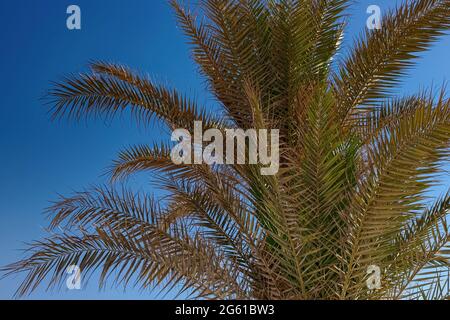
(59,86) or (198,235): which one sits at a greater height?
(59,86)

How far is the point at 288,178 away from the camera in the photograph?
5.37 meters

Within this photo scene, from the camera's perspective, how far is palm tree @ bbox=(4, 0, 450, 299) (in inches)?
218

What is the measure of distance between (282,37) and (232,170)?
1765mm

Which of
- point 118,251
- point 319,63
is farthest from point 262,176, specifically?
point 319,63

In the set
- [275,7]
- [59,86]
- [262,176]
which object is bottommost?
[262,176]

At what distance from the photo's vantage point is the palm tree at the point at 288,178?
5.54 m

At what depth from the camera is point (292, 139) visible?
23.9 ft

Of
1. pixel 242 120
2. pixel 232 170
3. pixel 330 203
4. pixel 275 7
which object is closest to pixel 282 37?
pixel 275 7

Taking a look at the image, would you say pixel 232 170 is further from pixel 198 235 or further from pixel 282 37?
pixel 282 37
